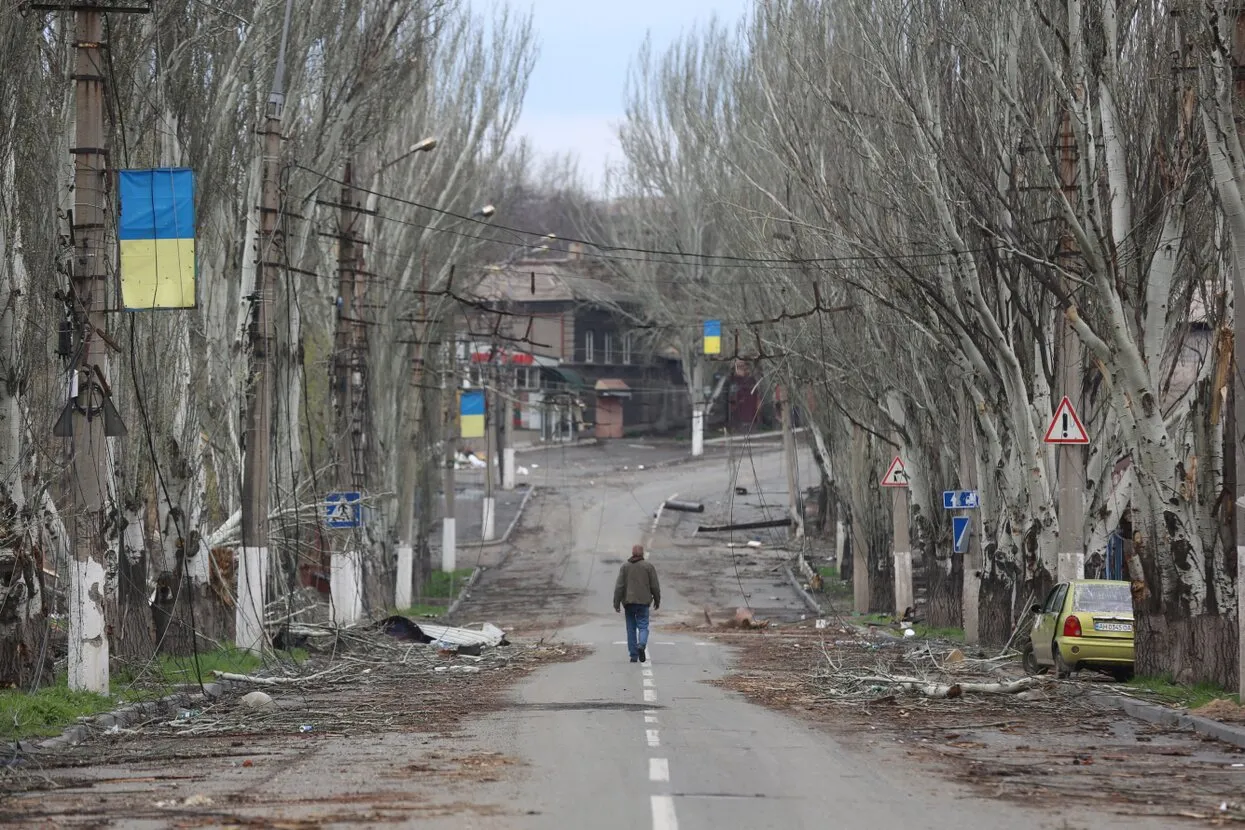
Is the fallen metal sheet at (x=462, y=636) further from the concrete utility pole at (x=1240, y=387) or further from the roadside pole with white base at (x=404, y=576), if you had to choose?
the concrete utility pole at (x=1240, y=387)

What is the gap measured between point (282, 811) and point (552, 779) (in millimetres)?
2034

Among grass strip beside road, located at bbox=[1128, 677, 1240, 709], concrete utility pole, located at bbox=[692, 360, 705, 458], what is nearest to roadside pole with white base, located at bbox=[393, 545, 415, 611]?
grass strip beside road, located at bbox=[1128, 677, 1240, 709]

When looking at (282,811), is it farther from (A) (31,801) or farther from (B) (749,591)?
(B) (749,591)

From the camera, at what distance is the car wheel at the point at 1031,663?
2236cm

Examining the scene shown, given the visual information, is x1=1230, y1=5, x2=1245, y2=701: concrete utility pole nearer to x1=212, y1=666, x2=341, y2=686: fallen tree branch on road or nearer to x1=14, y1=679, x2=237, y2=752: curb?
x1=14, y1=679, x2=237, y2=752: curb

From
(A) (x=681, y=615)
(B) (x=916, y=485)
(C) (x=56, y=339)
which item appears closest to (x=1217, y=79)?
(C) (x=56, y=339)

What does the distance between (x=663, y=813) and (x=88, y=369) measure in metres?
9.37

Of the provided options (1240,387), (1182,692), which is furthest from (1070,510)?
(1240,387)

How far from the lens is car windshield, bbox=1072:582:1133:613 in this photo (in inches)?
823

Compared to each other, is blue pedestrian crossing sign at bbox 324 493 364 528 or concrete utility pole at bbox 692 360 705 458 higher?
concrete utility pole at bbox 692 360 705 458

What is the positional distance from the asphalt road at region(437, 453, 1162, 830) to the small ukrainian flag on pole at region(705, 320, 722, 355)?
3944 centimetres

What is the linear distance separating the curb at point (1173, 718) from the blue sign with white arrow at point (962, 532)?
11.5 m

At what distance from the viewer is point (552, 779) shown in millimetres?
10734

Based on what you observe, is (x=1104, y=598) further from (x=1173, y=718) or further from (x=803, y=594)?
(x=803, y=594)
